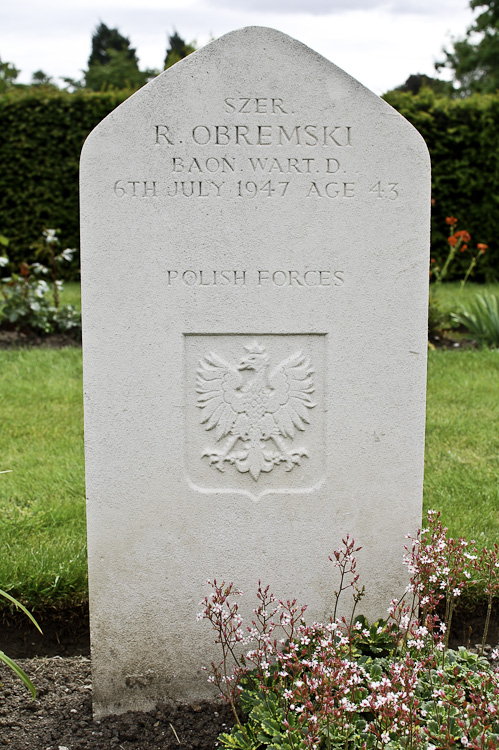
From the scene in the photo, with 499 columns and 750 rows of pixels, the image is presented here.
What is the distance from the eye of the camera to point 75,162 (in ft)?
34.8

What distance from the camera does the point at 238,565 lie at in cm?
250

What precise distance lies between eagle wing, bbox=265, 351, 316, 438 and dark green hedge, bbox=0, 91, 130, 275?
28.5 feet

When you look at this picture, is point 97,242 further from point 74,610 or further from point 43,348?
point 43,348

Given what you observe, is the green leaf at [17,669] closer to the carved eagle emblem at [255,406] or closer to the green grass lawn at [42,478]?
the green grass lawn at [42,478]

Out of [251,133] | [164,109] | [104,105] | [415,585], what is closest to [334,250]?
[251,133]

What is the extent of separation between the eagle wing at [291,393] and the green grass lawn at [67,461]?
119 centimetres

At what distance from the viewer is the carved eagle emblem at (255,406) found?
95.7 inches

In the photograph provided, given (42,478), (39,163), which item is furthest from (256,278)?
(39,163)

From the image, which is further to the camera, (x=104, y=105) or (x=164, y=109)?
(x=104, y=105)

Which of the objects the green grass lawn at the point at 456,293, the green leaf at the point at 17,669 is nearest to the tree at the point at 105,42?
the green grass lawn at the point at 456,293

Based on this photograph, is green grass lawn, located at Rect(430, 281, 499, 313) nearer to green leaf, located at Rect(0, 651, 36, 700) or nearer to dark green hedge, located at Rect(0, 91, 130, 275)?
dark green hedge, located at Rect(0, 91, 130, 275)

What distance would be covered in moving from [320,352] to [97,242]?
0.82 metres

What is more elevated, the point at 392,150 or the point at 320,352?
the point at 392,150

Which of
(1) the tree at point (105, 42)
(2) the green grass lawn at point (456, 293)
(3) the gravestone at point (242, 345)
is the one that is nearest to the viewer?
(3) the gravestone at point (242, 345)
